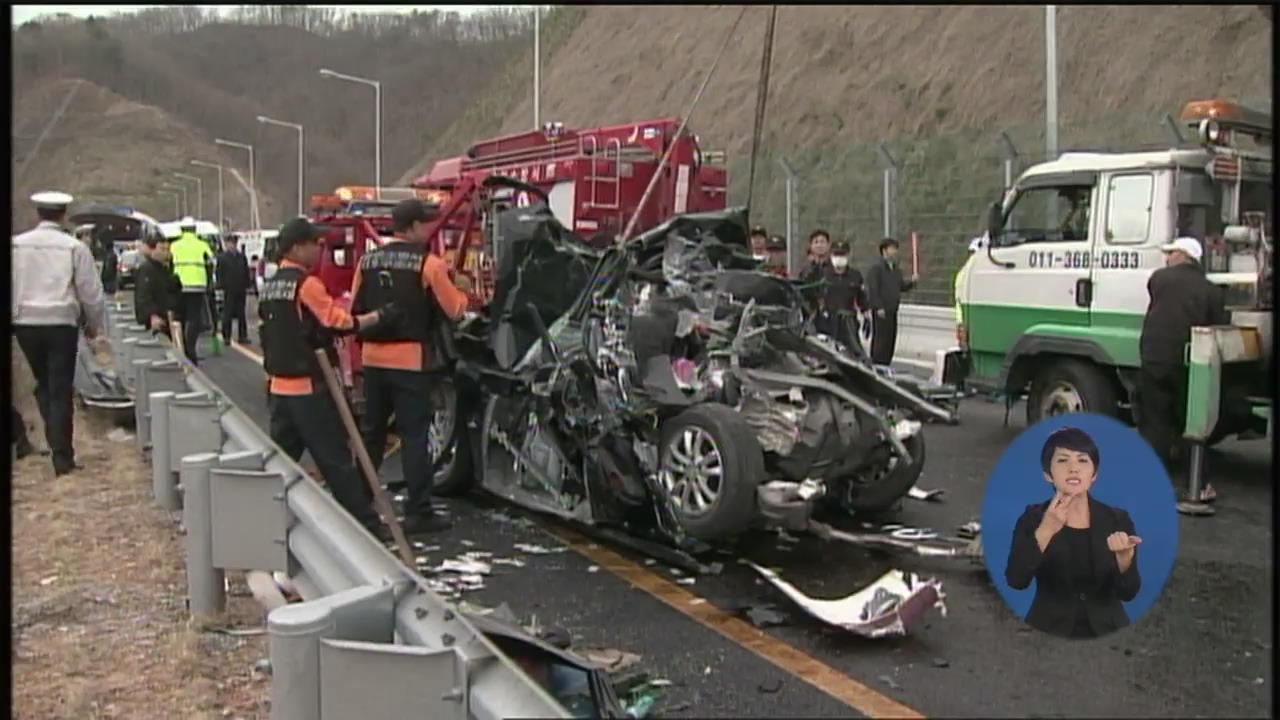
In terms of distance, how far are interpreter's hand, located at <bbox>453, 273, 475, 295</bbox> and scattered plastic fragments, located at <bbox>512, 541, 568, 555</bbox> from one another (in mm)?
1525

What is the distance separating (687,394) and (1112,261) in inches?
→ 76.1

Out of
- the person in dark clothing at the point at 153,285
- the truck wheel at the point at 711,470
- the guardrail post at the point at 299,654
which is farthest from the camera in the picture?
the person in dark clothing at the point at 153,285

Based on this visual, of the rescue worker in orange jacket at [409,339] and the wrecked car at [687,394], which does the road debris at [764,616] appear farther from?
the rescue worker in orange jacket at [409,339]

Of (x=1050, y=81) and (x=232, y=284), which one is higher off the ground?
(x=1050, y=81)

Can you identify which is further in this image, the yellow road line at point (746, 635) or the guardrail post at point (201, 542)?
the guardrail post at point (201, 542)

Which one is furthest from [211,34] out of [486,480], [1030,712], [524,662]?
[486,480]

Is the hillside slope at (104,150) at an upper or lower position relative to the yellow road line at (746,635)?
upper

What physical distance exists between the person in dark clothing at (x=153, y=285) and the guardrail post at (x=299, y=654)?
9.04 meters

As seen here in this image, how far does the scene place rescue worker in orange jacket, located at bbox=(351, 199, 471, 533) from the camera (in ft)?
18.5

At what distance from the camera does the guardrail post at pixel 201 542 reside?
4113 mm

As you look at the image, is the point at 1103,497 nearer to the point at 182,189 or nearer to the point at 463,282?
the point at 182,189

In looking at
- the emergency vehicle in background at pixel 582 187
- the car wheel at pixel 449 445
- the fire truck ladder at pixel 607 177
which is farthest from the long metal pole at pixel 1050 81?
the fire truck ladder at pixel 607 177

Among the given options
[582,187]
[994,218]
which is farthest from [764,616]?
[582,187]

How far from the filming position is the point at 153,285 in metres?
11.3
